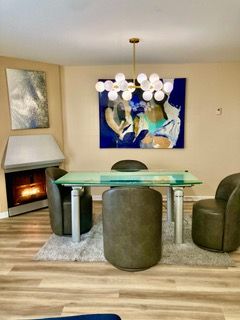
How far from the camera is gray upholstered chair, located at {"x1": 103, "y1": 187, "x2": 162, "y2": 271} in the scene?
97.8 inches

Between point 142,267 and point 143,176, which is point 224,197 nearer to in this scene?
point 143,176

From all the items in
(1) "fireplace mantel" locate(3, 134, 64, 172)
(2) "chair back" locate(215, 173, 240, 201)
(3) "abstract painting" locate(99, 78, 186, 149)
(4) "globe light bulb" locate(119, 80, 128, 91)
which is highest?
(4) "globe light bulb" locate(119, 80, 128, 91)

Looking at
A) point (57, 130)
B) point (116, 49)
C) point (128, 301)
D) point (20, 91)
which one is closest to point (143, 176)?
point (128, 301)

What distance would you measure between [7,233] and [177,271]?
7.70 ft

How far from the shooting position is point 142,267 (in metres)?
2.65

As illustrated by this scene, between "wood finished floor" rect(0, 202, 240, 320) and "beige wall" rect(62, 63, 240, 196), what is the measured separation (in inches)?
85.4

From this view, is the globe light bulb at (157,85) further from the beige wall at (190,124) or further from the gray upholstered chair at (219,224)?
the beige wall at (190,124)

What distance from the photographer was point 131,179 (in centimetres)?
330

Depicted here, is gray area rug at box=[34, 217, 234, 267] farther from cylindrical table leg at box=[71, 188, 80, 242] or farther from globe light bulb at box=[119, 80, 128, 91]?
globe light bulb at box=[119, 80, 128, 91]

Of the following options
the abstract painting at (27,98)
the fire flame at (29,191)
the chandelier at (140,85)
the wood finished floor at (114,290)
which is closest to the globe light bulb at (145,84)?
the chandelier at (140,85)

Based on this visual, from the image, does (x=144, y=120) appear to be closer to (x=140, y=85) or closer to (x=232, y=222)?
(x=140, y=85)

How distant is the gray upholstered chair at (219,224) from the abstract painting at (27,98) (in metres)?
3.03

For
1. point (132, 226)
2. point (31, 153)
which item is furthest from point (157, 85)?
point (31, 153)

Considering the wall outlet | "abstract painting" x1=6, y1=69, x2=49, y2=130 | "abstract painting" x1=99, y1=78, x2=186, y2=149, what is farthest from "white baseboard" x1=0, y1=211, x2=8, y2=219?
the wall outlet
